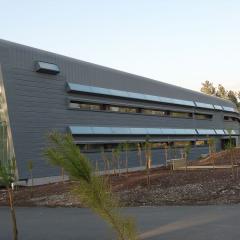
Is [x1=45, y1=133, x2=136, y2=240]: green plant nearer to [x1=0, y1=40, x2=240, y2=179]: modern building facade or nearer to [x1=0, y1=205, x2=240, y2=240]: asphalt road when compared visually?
[x1=0, y1=205, x2=240, y2=240]: asphalt road

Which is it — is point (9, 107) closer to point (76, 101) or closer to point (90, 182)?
point (76, 101)

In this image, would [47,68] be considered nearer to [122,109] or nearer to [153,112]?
[122,109]

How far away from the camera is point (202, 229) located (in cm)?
1260

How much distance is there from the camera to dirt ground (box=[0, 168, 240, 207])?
66.3 ft

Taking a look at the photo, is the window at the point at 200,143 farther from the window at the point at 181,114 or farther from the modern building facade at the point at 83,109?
the window at the point at 181,114

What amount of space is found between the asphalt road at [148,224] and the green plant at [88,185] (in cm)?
621

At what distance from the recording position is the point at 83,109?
40500 mm

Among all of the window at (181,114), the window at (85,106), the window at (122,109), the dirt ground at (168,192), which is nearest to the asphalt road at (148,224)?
the dirt ground at (168,192)

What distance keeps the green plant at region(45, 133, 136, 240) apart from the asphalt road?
6210mm

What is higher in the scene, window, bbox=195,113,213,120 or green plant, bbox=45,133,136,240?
window, bbox=195,113,213,120

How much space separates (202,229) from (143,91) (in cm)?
3813

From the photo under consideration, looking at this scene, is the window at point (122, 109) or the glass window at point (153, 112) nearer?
the window at point (122, 109)

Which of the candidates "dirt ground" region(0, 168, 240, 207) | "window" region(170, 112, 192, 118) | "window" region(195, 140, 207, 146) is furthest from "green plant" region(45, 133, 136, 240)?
"window" region(195, 140, 207, 146)

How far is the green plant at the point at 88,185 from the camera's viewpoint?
538cm
